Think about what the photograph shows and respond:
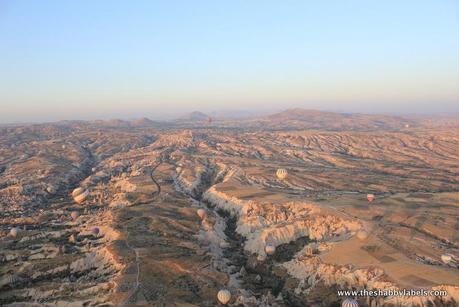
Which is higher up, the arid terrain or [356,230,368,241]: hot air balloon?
[356,230,368,241]: hot air balloon

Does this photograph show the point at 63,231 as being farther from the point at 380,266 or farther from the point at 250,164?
the point at 250,164

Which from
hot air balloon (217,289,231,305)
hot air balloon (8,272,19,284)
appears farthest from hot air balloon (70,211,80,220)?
hot air balloon (217,289,231,305)

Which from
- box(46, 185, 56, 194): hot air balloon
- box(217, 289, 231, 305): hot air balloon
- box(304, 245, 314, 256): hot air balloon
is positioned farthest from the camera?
box(46, 185, 56, 194): hot air balloon

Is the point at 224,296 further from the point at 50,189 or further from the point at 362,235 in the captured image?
the point at 50,189

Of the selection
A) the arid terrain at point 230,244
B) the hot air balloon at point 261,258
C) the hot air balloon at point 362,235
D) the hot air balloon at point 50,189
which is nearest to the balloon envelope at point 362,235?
the hot air balloon at point 362,235

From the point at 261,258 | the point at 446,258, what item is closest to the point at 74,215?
the point at 261,258

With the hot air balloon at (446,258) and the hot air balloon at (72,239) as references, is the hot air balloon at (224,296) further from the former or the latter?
the hot air balloon at (72,239)

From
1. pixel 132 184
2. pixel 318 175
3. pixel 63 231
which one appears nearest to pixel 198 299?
pixel 63 231

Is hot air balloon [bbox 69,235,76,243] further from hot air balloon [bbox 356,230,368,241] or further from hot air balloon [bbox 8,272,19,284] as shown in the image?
hot air balloon [bbox 356,230,368,241]
